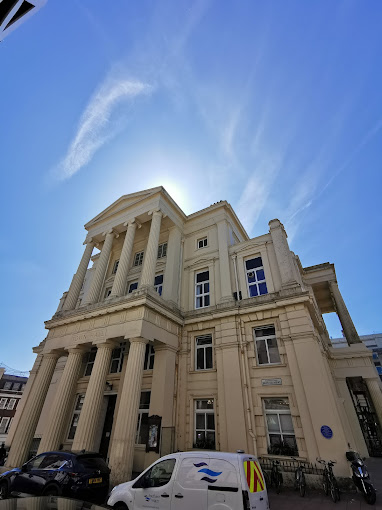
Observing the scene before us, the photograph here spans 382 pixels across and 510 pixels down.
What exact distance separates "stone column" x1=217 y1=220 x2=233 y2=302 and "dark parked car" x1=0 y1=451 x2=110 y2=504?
9.79 m

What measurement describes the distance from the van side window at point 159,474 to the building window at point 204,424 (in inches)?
278

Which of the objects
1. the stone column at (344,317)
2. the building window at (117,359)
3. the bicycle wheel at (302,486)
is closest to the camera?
the bicycle wheel at (302,486)

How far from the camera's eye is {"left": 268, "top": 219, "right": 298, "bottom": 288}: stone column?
13.7 m

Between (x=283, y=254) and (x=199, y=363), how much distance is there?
805cm

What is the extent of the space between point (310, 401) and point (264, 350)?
3.01 meters

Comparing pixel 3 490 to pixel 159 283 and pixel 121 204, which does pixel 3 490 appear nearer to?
pixel 159 283

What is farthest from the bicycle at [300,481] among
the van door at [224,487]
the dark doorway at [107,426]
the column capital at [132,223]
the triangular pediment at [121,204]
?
the triangular pediment at [121,204]

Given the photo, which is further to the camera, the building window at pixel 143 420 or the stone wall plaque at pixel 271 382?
the building window at pixel 143 420

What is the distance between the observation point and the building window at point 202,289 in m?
16.6

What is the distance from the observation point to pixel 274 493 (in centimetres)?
870

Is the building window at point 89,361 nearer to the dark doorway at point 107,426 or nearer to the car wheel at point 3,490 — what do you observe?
the dark doorway at point 107,426

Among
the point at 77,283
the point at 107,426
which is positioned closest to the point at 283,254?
the point at 107,426

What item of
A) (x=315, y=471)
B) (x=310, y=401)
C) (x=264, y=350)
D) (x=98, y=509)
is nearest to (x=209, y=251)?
(x=264, y=350)

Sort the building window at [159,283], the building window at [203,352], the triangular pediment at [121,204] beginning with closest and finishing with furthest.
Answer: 1. the building window at [203,352]
2. the building window at [159,283]
3. the triangular pediment at [121,204]
